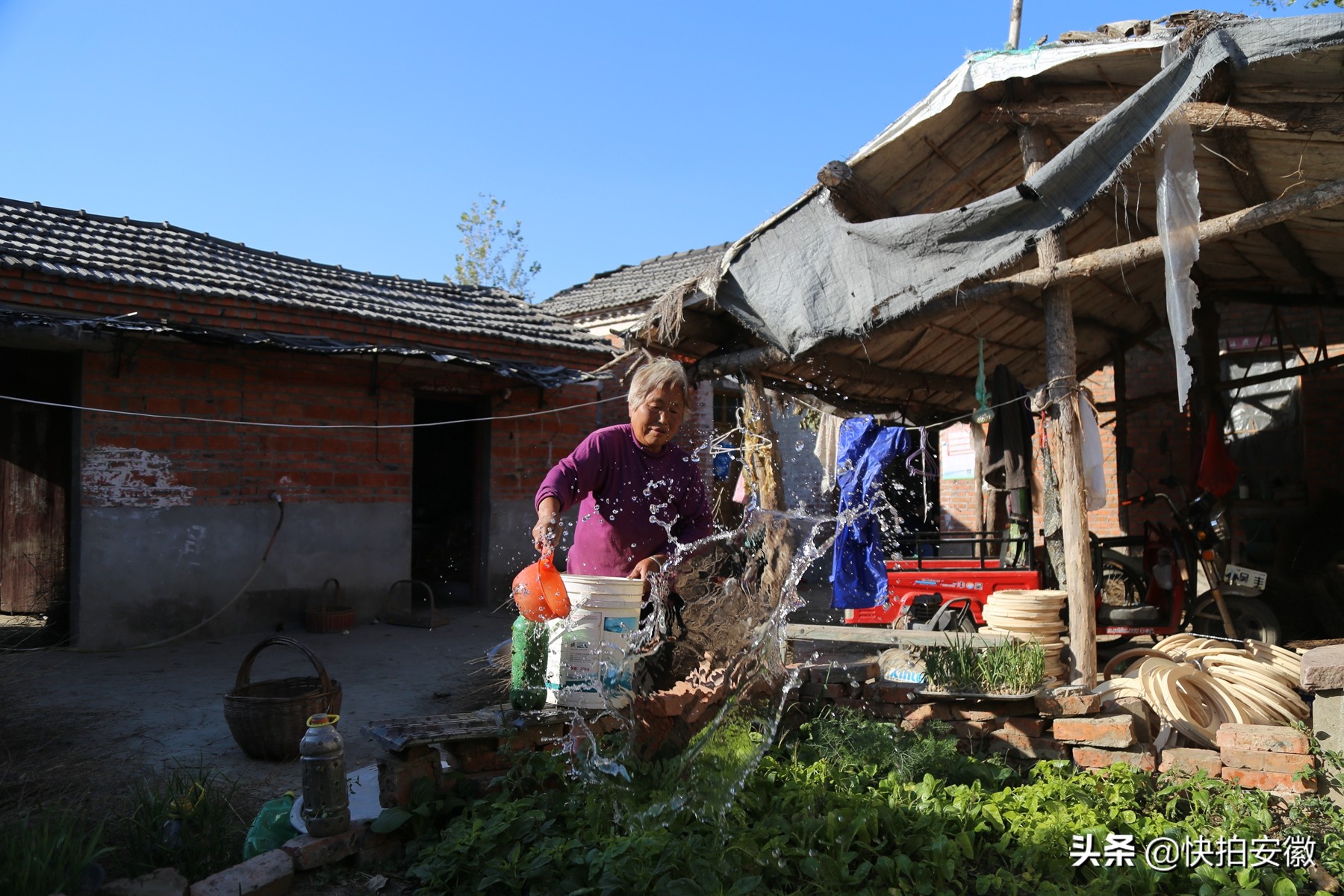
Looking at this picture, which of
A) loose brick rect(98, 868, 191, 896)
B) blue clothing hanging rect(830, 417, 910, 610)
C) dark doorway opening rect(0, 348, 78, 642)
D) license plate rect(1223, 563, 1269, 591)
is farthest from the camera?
dark doorway opening rect(0, 348, 78, 642)

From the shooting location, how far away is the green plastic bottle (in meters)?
3.47

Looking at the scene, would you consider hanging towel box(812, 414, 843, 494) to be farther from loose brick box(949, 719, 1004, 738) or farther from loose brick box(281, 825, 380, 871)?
loose brick box(281, 825, 380, 871)

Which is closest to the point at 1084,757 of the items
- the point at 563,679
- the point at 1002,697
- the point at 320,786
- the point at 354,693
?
the point at 1002,697

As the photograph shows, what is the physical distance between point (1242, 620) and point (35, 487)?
11873mm

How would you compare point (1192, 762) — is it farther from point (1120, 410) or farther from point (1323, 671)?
point (1120, 410)

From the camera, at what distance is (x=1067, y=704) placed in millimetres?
4660

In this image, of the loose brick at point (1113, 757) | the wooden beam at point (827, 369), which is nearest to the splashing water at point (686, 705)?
the loose brick at point (1113, 757)

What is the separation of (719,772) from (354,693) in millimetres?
4138

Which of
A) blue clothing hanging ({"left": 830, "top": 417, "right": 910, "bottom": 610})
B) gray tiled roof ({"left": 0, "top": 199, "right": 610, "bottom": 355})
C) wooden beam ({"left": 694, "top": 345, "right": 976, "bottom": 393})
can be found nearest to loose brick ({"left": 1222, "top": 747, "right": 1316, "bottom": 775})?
wooden beam ({"left": 694, "top": 345, "right": 976, "bottom": 393})

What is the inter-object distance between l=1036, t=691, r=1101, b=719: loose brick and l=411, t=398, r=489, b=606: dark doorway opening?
8062 mm

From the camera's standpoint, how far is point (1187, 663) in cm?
557

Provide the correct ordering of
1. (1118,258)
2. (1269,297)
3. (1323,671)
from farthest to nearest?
(1269,297) < (1118,258) < (1323,671)

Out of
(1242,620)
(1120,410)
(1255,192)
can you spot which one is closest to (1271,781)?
(1242,620)

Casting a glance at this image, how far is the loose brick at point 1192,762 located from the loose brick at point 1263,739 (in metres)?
0.10
